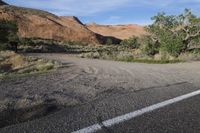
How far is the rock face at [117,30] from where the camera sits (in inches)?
5625

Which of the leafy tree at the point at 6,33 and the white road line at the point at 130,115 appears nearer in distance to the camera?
the white road line at the point at 130,115

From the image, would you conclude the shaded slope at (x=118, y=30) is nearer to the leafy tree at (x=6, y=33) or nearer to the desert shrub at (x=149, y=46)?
the leafy tree at (x=6, y=33)

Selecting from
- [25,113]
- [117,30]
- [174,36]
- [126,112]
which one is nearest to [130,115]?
[126,112]

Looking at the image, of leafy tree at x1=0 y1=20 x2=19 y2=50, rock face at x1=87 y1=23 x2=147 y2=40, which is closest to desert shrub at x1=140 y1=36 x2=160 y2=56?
leafy tree at x1=0 y1=20 x2=19 y2=50

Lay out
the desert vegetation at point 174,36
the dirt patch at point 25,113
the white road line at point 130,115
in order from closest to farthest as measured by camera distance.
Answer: the white road line at point 130,115
the dirt patch at point 25,113
the desert vegetation at point 174,36

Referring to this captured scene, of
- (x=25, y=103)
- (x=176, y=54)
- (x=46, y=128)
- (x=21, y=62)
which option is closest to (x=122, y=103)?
(x=25, y=103)

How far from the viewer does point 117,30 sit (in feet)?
487

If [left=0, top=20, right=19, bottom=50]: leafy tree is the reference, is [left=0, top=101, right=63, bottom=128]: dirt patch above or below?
below

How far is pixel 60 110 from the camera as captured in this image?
23.7 ft

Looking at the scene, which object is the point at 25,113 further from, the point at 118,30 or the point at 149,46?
the point at 118,30

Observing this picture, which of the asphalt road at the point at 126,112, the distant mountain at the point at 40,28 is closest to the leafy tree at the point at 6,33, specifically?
the asphalt road at the point at 126,112

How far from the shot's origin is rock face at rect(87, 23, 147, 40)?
143 m

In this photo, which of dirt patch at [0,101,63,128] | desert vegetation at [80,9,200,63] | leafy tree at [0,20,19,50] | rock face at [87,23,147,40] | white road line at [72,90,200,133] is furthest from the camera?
rock face at [87,23,147,40]

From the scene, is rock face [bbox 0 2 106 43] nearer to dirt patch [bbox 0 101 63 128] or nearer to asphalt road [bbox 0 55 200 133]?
asphalt road [bbox 0 55 200 133]
